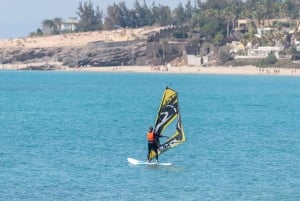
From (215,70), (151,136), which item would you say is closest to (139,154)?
(151,136)

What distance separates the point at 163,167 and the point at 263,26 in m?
143

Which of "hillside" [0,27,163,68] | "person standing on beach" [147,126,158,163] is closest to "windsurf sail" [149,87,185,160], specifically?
"person standing on beach" [147,126,158,163]

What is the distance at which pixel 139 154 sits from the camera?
3994 cm

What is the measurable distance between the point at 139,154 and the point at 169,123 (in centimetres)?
358

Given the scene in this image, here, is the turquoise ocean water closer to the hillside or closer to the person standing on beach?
Result: the person standing on beach

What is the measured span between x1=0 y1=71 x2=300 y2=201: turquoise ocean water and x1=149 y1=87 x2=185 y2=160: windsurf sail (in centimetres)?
84

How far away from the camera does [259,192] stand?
3083 centimetres

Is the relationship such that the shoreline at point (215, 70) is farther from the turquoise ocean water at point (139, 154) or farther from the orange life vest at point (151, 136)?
the orange life vest at point (151, 136)

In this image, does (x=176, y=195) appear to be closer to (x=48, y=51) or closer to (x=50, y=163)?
(x=50, y=163)

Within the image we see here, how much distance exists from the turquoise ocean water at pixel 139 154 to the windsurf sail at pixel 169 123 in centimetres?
84

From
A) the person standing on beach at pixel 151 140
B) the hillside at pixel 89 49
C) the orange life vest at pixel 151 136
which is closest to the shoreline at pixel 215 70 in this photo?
the hillside at pixel 89 49

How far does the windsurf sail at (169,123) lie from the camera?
36.4 metres

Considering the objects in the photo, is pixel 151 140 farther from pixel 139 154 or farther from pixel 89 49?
pixel 89 49

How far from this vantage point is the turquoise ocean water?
3102 centimetres
